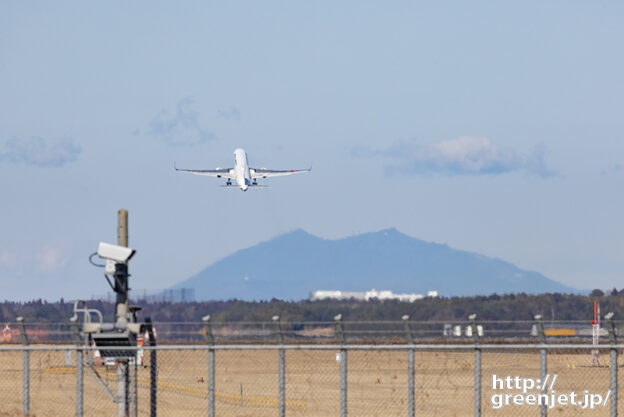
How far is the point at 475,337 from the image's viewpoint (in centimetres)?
2278

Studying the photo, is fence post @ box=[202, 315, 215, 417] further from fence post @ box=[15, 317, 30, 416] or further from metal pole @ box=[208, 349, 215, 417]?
fence post @ box=[15, 317, 30, 416]

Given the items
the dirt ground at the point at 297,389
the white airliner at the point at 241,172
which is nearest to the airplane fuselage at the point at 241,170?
the white airliner at the point at 241,172

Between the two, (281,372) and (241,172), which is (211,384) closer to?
(281,372)

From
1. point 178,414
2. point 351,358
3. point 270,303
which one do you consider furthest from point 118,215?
point 270,303

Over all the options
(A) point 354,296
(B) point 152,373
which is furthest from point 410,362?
(A) point 354,296

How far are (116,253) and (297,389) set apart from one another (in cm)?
2116

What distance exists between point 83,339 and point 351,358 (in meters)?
40.3

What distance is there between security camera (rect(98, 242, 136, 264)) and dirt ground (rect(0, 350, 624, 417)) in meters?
2.71

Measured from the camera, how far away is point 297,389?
4306cm

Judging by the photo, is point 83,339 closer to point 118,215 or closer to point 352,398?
point 118,215

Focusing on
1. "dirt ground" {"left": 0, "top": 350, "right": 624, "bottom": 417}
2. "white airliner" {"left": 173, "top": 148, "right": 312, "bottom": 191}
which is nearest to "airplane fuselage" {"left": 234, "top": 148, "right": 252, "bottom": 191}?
"white airliner" {"left": 173, "top": 148, "right": 312, "bottom": 191}

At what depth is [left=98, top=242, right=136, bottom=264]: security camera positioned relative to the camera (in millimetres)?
23125

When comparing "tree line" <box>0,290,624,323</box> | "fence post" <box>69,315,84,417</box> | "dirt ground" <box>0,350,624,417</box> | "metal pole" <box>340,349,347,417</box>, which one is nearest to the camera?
"metal pole" <box>340,349,347,417</box>

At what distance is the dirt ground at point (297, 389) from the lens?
3281 cm
